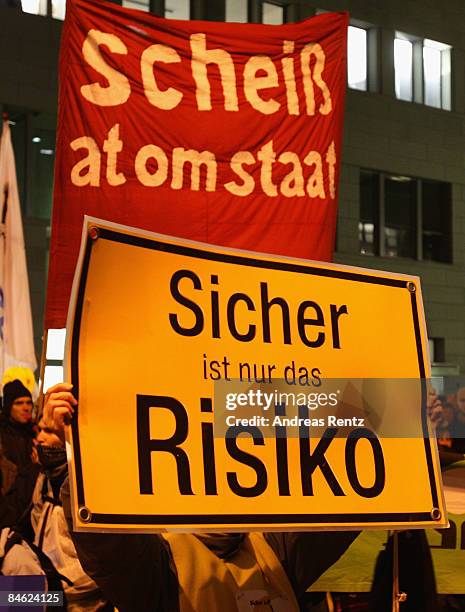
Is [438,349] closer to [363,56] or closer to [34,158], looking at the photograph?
[363,56]

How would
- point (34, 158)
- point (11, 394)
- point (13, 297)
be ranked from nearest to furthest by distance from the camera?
point (11, 394), point (13, 297), point (34, 158)

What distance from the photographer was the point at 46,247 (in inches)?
772

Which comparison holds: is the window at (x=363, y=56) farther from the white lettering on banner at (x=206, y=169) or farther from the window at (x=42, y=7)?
the white lettering on banner at (x=206, y=169)

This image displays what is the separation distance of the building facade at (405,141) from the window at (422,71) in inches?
0.9

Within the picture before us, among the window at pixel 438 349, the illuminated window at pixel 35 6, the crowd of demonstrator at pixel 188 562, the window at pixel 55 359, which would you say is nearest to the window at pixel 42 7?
the illuminated window at pixel 35 6

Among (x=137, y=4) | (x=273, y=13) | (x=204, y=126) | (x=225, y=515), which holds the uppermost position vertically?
(x=273, y=13)

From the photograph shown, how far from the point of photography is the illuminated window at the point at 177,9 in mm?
22219

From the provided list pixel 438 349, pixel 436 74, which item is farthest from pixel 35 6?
pixel 438 349

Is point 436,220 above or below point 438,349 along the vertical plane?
above

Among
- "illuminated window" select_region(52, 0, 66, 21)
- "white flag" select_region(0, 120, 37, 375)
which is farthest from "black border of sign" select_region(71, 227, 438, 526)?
"illuminated window" select_region(52, 0, 66, 21)

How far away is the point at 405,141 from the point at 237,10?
484 cm

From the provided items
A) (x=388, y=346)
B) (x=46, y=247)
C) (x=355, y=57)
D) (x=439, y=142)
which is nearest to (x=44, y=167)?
(x=46, y=247)

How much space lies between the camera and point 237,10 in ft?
76.5

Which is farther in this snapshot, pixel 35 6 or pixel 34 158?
pixel 35 6
